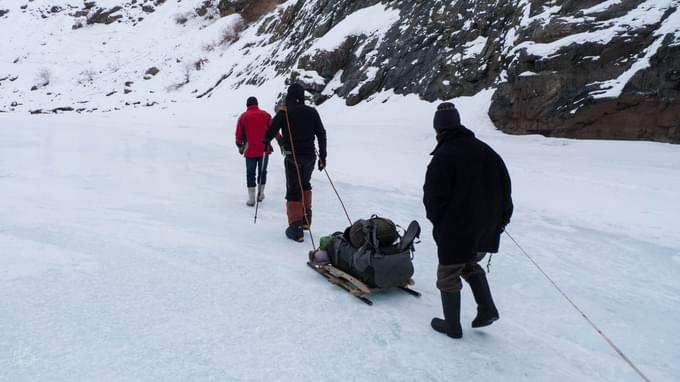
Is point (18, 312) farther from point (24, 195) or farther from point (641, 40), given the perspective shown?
point (641, 40)

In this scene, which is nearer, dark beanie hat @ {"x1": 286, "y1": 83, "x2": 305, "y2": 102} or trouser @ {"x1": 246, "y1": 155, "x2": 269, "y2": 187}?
dark beanie hat @ {"x1": 286, "y1": 83, "x2": 305, "y2": 102}

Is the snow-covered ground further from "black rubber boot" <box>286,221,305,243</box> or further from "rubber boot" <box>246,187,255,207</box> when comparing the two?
"rubber boot" <box>246,187,255,207</box>

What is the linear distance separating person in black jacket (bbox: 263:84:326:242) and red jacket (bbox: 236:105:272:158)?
1501mm

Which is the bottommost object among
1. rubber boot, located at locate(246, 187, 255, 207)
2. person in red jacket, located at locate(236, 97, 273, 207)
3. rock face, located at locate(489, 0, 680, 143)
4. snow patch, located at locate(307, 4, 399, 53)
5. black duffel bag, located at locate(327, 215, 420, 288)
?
rubber boot, located at locate(246, 187, 255, 207)

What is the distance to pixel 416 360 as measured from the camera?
3.04 meters

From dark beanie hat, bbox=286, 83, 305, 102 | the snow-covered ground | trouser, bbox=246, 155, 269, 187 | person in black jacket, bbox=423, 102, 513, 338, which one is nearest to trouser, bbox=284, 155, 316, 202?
the snow-covered ground

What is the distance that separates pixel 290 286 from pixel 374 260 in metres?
0.82

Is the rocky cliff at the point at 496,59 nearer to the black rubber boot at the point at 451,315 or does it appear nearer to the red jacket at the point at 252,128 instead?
the red jacket at the point at 252,128

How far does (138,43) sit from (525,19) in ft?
141

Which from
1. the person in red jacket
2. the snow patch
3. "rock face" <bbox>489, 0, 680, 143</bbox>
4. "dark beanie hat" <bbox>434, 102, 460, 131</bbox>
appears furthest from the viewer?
the snow patch

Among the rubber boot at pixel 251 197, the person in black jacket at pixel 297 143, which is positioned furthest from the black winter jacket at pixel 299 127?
the rubber boot at pixel 251 197

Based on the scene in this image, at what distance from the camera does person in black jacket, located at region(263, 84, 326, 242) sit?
540 cm

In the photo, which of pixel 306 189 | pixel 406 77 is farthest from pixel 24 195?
A: pixel 406 77

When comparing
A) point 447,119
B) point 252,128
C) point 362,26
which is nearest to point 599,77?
point 252,128
